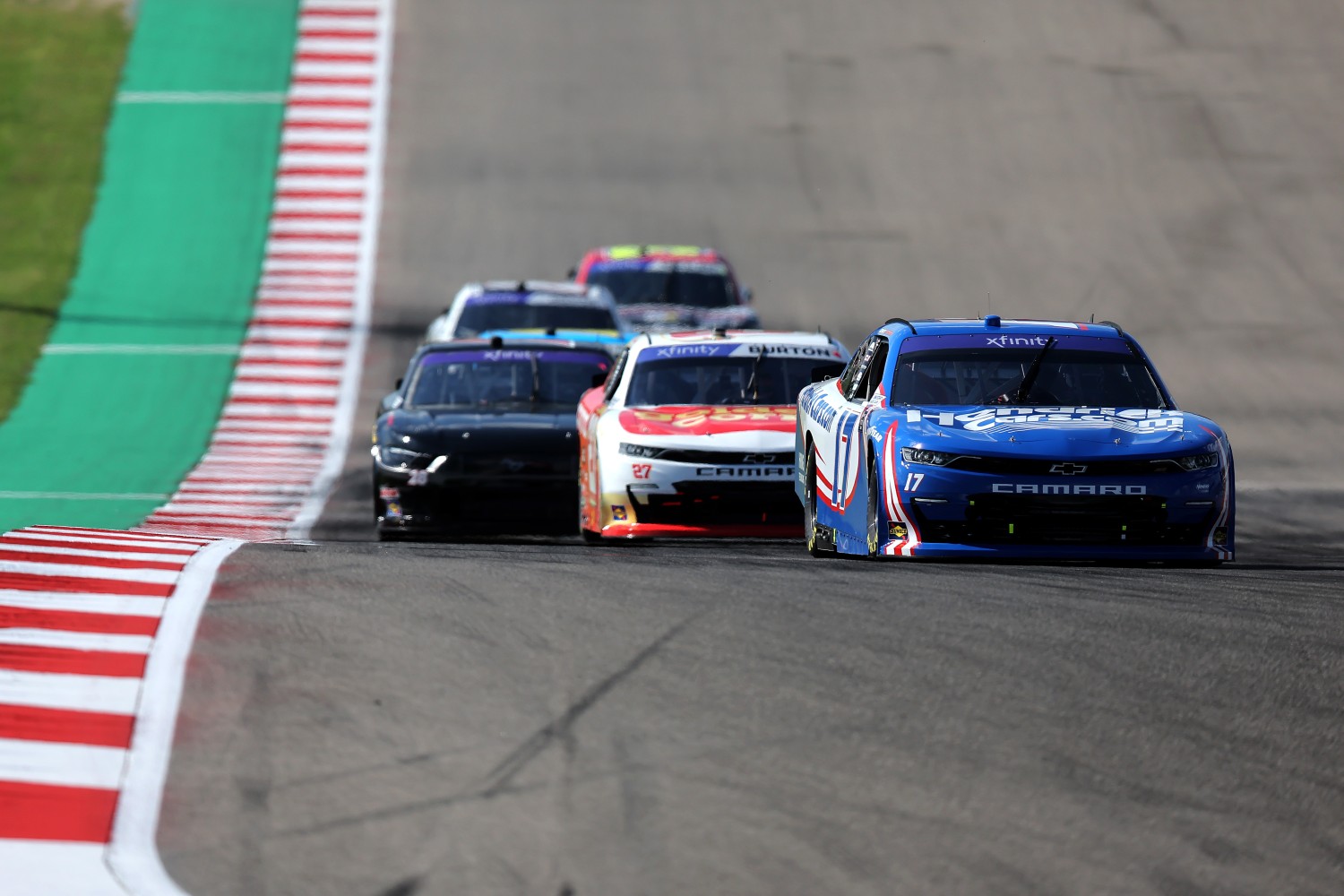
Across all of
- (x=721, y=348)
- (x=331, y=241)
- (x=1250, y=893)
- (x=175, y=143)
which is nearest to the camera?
(x=1250, y=893)

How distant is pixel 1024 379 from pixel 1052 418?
722 mm

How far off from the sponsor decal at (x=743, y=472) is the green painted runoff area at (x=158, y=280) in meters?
5.72

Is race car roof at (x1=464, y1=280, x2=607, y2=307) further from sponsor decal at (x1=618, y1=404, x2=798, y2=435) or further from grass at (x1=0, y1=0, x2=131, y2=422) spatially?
sponsor decal at (x1=618, y1=404, x2=798, y2=435)

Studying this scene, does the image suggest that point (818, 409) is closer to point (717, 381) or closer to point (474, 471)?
point (717, 381)

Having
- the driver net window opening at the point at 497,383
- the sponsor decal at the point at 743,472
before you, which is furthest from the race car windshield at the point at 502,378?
the sponsor decal at the point at 743,472

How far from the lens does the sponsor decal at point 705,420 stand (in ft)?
41.4

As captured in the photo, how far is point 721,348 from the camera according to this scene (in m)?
13.8

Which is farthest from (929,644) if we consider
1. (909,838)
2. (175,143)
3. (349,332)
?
(175,143)

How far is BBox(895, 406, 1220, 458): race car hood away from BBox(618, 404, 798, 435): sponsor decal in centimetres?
240

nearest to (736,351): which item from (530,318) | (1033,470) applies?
(1033,470)

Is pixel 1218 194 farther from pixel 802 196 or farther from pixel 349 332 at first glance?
pixel 349 332

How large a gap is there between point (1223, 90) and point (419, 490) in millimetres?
22595

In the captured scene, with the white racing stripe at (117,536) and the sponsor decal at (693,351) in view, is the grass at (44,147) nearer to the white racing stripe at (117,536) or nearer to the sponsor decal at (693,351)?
the sponsor decal at (693,351)

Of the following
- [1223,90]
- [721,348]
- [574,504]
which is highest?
[1223,90]
